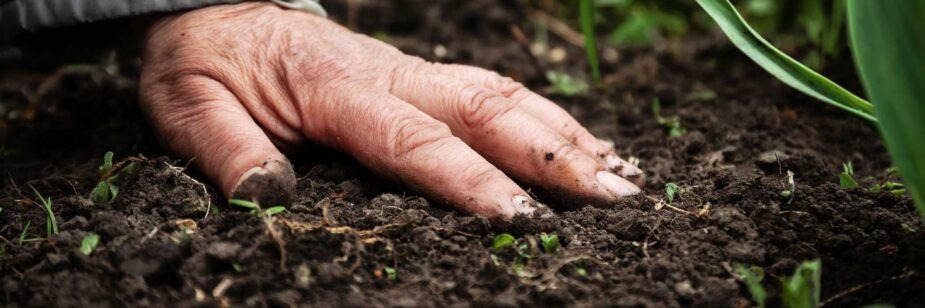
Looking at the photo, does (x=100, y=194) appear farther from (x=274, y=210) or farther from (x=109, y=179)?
(x=274, y=210)

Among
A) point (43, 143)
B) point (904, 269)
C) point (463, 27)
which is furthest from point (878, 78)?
point (463, 27)

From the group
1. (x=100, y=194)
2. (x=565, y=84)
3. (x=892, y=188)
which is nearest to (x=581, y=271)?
(x=892, y=188)

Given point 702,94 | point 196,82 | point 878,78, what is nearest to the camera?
point 878,78

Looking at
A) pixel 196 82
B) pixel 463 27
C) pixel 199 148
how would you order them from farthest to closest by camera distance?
pixel 463 27 < pixel 196 82 < pixel 199 148

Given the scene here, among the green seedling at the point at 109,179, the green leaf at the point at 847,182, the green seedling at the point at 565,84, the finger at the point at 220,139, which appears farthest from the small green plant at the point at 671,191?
the green seedling at the point at 109,179

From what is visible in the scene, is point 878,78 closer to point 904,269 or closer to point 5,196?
point 904,269

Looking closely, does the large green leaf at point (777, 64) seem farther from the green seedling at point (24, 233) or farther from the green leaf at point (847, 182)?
the green seedling at point (24, 233)
